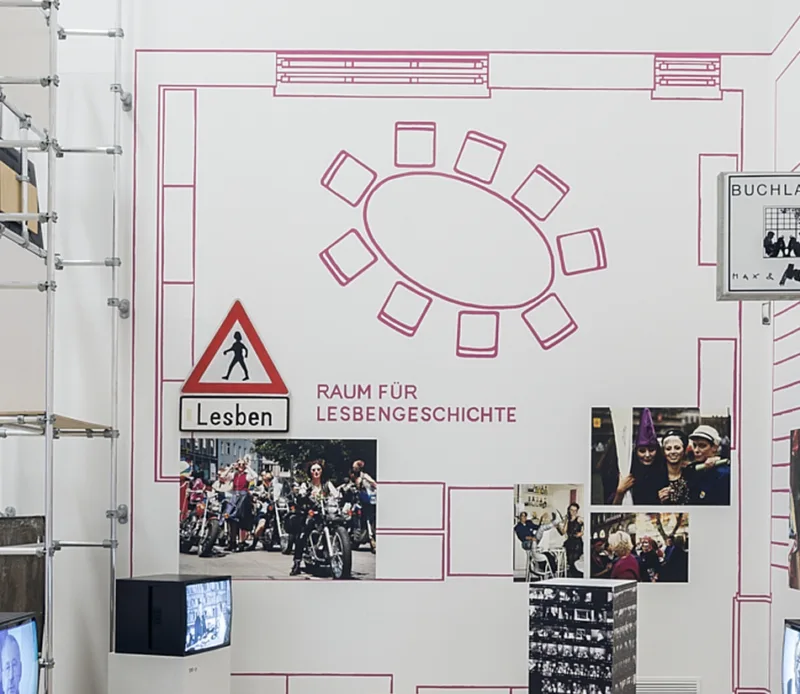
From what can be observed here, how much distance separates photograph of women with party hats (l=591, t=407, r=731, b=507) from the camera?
168 inches

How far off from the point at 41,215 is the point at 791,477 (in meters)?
2.40

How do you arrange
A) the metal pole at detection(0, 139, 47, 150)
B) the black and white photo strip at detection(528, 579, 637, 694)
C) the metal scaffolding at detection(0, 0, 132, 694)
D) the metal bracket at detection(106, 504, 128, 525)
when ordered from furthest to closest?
the metal bracket at detection(106, 504, 128, 525)
the black and white photo strip at detection(528, 579, 637, 694)
the metal scaffolding at detection(0, 0, 132, 694)
the metal pole at detection(0, 139, 47, 150)

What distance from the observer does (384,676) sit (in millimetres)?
4223

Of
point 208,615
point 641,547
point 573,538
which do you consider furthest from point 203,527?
point 641,547

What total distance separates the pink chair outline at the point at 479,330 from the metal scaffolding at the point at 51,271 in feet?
3.76

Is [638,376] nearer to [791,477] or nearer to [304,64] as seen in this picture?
[791,477]

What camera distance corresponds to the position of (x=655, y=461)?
4.27 meters

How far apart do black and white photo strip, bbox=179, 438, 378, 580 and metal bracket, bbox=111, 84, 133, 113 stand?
45.9 inches

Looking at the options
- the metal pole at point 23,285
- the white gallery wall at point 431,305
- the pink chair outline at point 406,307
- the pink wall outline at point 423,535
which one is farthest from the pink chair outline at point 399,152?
the metal pole at point 23,285

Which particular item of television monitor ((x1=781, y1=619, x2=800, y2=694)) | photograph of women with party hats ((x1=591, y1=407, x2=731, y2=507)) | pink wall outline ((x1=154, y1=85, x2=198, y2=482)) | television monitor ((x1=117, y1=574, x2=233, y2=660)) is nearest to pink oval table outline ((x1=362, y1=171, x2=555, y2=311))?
photograph of women with party hats ((x1=591, y1=407, x2=731, y2=507))

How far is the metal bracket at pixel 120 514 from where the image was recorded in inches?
166

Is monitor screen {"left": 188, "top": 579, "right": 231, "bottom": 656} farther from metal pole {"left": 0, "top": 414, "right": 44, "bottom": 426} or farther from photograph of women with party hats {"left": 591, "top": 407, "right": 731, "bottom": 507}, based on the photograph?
photograph of women with party hats {"left": 591, "top": 407, "right": 731, "bottom": 507}

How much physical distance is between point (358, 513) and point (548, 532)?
2.13ft

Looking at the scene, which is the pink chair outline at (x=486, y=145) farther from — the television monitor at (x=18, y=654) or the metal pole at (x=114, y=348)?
the television monitor at (x=18, y=654)
